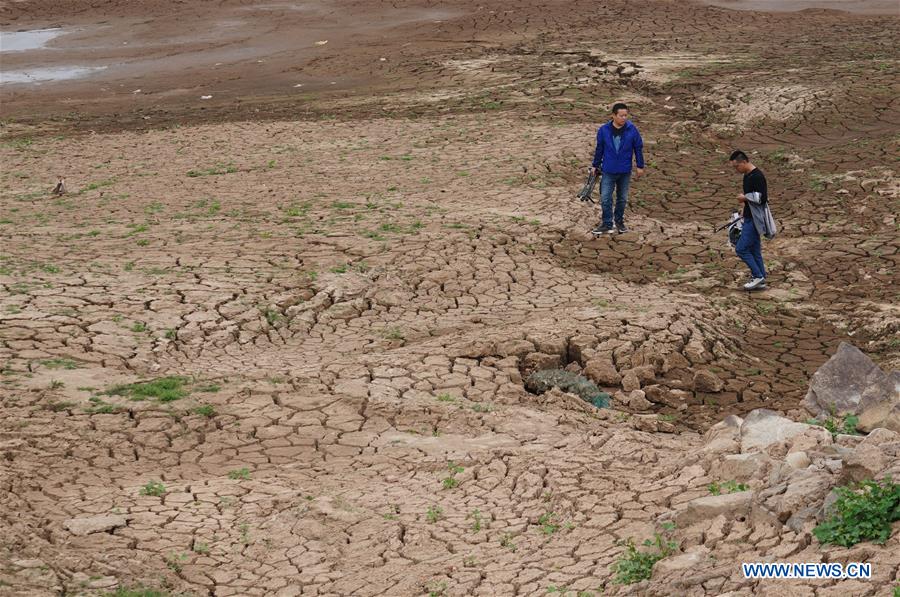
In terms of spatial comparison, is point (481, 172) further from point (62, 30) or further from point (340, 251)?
point (62, 30)

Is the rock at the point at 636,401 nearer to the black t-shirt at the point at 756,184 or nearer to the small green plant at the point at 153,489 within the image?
the black t-shirt at the point at 756,184

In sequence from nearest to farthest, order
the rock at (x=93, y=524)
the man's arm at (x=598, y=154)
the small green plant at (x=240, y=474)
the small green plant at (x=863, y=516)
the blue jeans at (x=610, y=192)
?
the small green plant at (x=863, y=516), the rock at (x=93, y=524), the small green plant at (x=240, y=474), the man's arm at (x=598, y=154), the blue jeans at (x=610, y=192)

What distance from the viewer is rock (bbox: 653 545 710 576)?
19.2ft

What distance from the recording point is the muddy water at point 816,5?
28188 mm

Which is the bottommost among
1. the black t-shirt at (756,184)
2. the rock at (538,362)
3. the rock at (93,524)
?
the rock at (93,524)

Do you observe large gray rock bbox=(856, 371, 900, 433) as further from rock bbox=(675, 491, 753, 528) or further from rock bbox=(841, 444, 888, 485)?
→ rock bbox=(675, 491, 753, 528)

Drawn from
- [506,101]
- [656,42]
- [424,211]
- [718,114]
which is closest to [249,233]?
[424,211]

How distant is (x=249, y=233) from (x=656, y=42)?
13.7 meters

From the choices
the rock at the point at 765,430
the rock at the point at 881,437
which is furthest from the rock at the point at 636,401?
the rock at the point at 881,437

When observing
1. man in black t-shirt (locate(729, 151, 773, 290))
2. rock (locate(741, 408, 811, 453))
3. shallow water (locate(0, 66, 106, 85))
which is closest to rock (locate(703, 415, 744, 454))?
rock (locate(741, 408, 811, 453))

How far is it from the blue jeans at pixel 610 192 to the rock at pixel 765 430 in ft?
20.6

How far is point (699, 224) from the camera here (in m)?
14.0

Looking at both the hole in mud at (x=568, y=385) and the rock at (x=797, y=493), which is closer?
the rock at (x=797, y=493)

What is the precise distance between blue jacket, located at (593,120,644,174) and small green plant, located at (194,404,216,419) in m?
6.15
